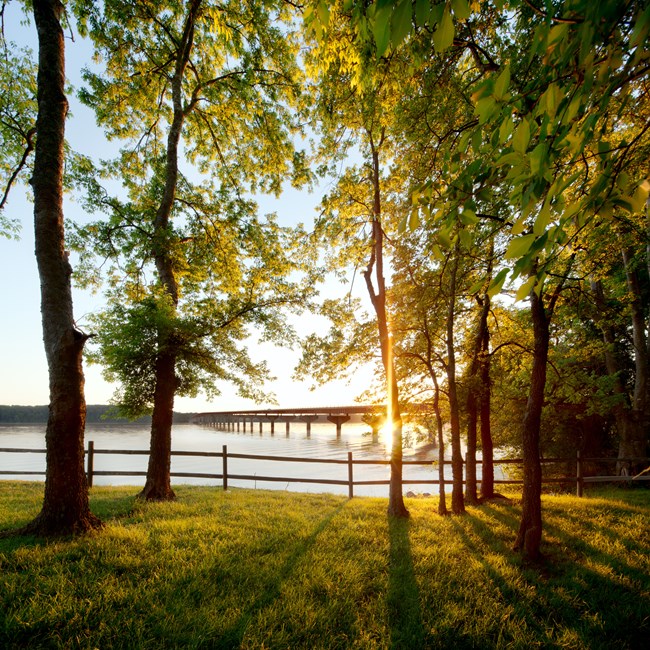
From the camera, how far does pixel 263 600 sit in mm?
3906

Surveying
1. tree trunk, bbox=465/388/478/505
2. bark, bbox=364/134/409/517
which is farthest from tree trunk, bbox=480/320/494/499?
bark, bbox=364/134/409/517

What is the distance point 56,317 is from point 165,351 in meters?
2.96

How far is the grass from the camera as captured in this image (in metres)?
3.34

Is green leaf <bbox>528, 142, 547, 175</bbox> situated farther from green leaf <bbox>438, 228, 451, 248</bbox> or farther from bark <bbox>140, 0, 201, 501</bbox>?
bark <bbox>140, 0, 201, 501</bbox>

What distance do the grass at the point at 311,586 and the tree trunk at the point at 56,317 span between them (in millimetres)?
594

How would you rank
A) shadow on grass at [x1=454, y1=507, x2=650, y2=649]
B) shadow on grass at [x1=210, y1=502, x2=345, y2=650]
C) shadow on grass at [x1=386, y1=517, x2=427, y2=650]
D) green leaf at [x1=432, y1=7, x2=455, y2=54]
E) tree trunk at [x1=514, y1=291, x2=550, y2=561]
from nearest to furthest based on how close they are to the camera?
green leaf at [x1=432, y1=7, x2=455, y2=54] → shadow on grass at [x1=210, y1=502, x2=345, y2=650] → shadow on grass at [x1=386, y1=517, x2=427, y2=650] → shadow on grass at [x1=454, y1=507, x2=650, y2=649] → tree trunk at [x1=514, y1=291, x2=550, y2=561]

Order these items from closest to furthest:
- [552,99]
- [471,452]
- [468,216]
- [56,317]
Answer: [552,99], [468,216], [56,317], [471,452]

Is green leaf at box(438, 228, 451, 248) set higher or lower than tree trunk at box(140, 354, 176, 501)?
higher

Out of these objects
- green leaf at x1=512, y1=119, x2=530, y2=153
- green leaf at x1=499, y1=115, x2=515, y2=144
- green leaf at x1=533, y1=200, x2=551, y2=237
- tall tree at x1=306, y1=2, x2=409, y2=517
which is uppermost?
tall tree at x1=306, y1=2, x2=409, y2=517

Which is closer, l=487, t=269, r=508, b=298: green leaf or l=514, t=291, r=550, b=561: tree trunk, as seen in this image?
l=487, t=269, r=508, b=298: green leaf

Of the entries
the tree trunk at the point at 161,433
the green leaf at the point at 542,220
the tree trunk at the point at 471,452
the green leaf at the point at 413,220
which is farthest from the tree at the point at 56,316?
the tree trunk at the point at 471,452

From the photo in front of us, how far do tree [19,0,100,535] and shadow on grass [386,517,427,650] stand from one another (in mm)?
4967

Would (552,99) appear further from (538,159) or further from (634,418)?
(634,418)

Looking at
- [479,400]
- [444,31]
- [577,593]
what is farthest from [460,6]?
[479,400]
